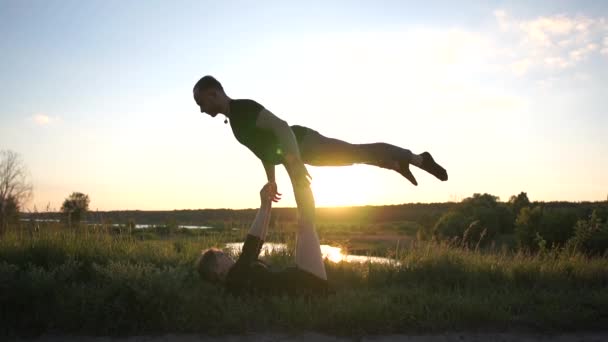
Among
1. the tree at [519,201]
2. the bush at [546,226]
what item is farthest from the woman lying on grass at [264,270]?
the tree at [519,201]

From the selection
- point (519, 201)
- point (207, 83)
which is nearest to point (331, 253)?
point (207, 83)

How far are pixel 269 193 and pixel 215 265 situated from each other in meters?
1.05

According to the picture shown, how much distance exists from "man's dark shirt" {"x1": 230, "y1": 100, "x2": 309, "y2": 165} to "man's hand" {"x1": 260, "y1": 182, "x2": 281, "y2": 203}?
28cm

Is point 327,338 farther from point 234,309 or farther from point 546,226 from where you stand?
point 546,226

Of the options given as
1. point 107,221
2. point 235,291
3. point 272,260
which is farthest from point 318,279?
point 107,221

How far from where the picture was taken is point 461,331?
460 centimetres

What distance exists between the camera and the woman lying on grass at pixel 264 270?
16.8ft

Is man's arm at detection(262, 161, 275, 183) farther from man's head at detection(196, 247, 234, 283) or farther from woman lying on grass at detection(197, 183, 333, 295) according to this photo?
man's head at detection(196, 247, 234, 283)

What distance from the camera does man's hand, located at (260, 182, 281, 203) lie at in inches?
201

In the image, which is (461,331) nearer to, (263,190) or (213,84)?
(263,190)

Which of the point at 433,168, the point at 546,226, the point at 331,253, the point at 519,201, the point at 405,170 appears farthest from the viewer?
the point at 519,201

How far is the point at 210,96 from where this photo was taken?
198 inches

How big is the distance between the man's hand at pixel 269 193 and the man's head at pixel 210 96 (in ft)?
3.14

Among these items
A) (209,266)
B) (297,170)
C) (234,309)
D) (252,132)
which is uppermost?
(252,132)
